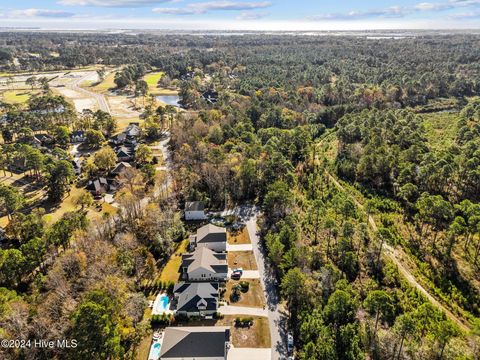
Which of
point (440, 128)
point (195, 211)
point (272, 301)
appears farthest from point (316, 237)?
point (440, 128)

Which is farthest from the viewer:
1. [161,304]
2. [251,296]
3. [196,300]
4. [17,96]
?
[17,96]

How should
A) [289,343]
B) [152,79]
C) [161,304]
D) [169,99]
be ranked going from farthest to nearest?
[152,79] < [169,99] < [161,304] < [289,343]

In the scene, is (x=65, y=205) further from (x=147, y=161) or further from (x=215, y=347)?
(x=215, y=347)

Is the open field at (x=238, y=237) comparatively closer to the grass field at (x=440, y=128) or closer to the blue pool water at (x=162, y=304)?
the blue pool water at (x=162, y=304)

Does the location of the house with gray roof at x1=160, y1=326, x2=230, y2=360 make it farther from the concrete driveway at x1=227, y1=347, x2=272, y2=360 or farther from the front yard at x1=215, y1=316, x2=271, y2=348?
the front yard at x1=215, y1=316, x2=271, y2=348

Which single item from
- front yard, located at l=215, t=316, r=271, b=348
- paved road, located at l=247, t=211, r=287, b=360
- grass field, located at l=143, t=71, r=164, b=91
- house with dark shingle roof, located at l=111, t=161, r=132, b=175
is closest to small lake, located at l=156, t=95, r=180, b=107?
grass field, located at l=143, t=71, r=164, b=91

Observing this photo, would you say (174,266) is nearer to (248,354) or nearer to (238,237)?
(238,237)

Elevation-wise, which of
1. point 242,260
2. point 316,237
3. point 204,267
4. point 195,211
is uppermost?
point 195,211
